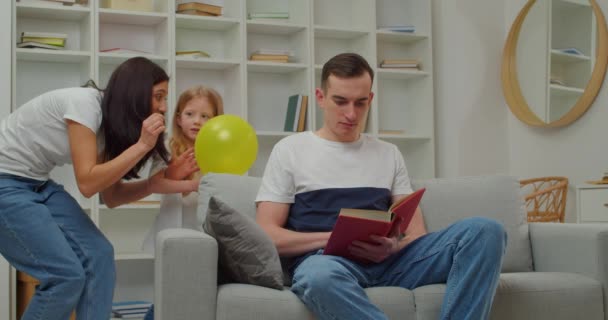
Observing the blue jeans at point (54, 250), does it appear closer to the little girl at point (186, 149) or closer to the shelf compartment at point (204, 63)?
the little girl at point (186, 149)

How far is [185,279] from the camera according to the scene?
207 cm

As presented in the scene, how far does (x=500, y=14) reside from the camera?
5.24m

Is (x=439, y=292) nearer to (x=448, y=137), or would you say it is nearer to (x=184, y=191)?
(x=184, y=191)

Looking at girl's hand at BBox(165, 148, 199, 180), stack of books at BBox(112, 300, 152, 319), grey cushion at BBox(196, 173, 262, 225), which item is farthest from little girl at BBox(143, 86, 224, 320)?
stack of books at BBox(112, 300, 152, 319)

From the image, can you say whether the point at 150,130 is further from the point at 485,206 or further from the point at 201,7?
the point at 201,7

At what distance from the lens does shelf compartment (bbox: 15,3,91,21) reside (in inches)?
160

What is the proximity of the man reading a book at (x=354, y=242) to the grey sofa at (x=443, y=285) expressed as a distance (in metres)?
0.10

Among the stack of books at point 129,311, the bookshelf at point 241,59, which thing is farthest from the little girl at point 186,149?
the bookshelf at point 241,59

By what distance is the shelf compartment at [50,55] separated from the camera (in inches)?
159

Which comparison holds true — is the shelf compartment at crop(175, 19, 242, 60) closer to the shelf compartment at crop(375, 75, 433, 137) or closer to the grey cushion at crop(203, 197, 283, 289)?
the shelf compartment at crop(375, 75, 433, 137)

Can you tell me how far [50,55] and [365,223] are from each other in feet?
8.88

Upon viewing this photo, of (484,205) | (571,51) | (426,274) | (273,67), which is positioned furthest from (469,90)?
(426,274)

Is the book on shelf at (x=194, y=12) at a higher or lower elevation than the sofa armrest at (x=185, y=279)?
higher

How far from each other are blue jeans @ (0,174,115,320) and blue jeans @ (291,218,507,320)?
0.61 m
